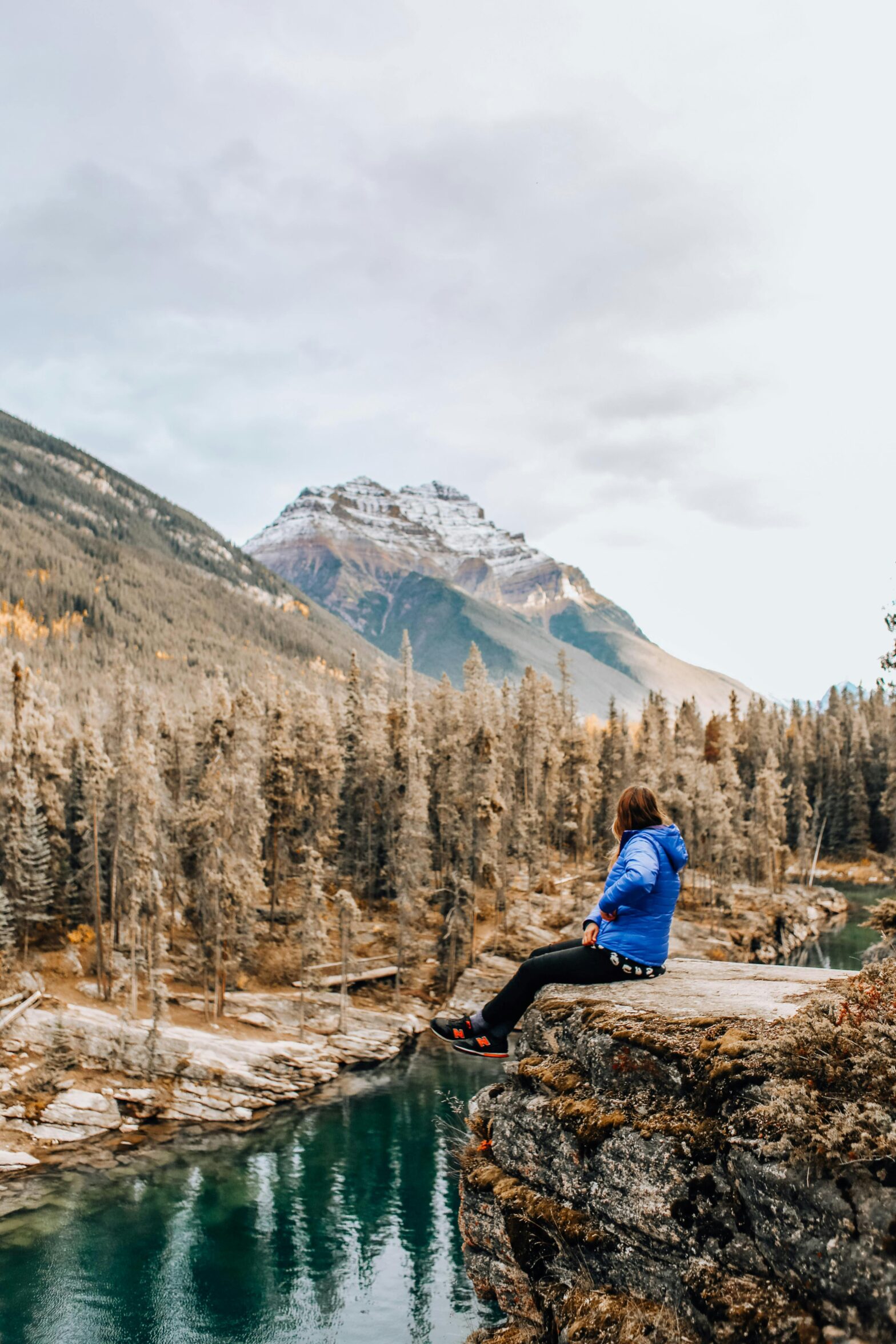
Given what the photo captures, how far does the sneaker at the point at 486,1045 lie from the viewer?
9.68m

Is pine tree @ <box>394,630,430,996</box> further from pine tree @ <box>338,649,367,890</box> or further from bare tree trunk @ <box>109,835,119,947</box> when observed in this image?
bare tree trunk @ <box>109,835,119,947</box>

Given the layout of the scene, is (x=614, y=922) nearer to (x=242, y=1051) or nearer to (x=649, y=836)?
(x=649, y=836)

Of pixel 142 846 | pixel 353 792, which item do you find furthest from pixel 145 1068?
pixel 353 792

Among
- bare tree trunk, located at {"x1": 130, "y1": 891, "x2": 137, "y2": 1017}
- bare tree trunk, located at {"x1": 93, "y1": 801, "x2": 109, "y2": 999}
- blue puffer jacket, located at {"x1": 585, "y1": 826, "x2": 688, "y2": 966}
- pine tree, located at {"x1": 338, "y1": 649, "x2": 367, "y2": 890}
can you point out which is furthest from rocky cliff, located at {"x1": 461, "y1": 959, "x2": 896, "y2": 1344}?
pine tree, located at {"x1": 338, "y1": 649, "x2": 367, "y2": 890}

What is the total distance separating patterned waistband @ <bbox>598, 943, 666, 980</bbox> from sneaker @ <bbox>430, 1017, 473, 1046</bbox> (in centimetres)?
208

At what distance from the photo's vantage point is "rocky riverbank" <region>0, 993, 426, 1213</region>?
35.1 metres

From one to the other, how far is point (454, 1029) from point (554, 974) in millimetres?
1707

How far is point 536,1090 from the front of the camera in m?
9.65

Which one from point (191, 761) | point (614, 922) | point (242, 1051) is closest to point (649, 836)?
point (614, 922)

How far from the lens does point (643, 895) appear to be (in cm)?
853

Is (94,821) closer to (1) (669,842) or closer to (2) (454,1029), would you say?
(2) (454,1029)

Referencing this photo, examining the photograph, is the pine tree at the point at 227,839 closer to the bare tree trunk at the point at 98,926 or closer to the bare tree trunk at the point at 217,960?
the bare tree trunk at the point at 217,960

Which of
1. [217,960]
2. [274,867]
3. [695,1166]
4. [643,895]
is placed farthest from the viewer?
[274,867]

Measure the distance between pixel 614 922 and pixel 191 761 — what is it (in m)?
52.6
